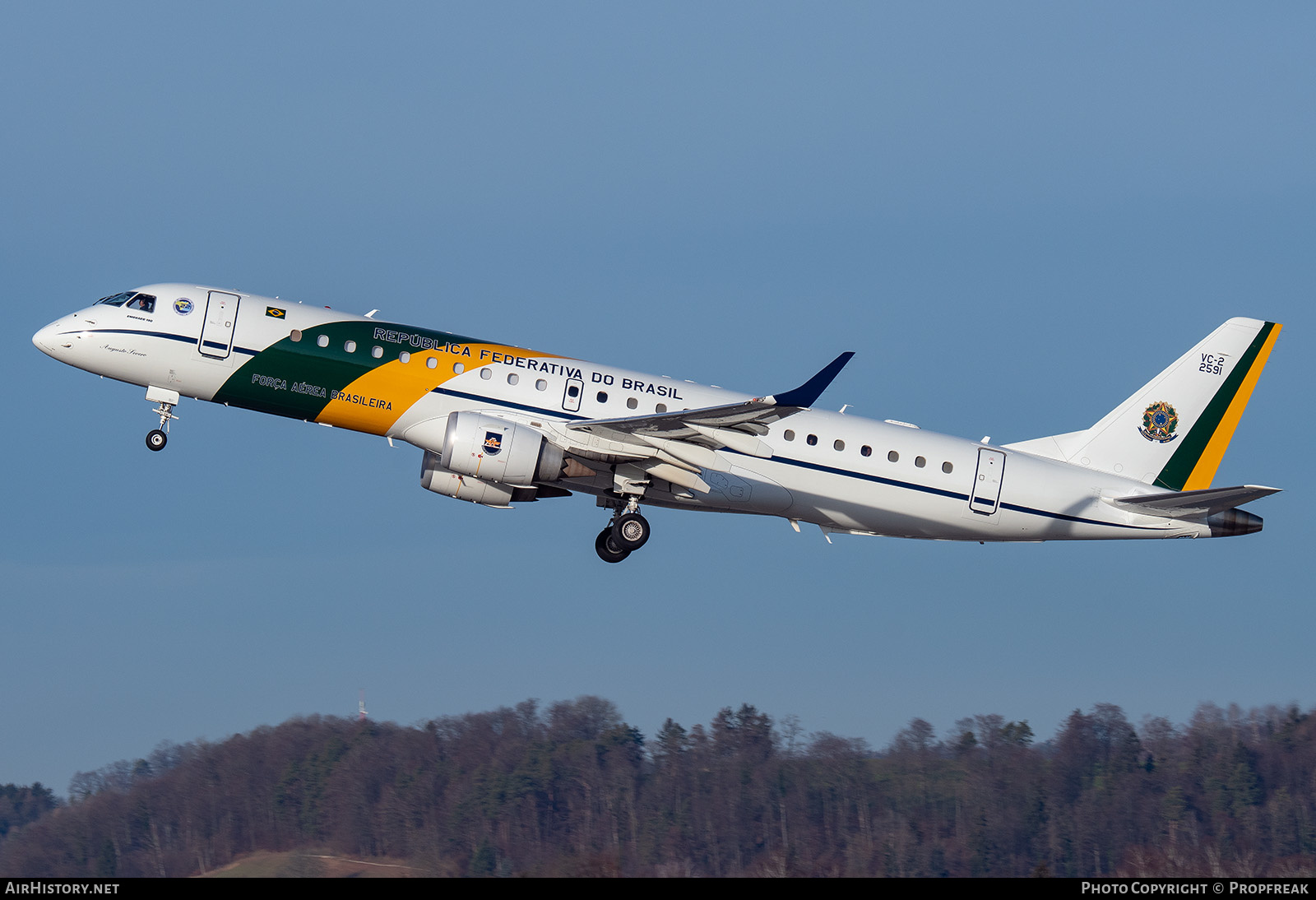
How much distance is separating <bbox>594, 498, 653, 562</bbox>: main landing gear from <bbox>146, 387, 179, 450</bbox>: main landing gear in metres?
12.3

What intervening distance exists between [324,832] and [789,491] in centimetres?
1888

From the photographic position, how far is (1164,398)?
43844mm

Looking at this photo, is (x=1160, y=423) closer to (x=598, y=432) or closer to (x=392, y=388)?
(x=598, y=432)

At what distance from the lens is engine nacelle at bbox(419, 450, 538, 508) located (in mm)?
39344

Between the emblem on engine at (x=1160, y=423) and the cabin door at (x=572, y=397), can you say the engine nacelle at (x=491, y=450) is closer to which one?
the cabin door at (x=572, y=397)

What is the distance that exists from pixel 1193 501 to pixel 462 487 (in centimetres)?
2043

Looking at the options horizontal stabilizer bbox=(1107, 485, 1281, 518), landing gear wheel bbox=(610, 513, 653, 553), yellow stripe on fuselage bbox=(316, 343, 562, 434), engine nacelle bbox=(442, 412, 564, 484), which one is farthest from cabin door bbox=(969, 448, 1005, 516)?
yellow stripe on fuselage bbox=(316, 343, 562, 434)

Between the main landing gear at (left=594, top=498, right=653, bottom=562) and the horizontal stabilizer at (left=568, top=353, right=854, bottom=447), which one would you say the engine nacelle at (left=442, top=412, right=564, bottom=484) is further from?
the main landing gear at (left=594, top=498, right=653, bottom=562)

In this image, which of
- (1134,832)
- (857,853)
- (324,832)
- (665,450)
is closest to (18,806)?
(324,832)

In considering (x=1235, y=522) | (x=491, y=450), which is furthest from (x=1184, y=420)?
(x=491, y=450)

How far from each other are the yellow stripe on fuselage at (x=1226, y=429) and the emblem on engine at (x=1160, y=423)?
4.03ft

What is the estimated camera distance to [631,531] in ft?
129

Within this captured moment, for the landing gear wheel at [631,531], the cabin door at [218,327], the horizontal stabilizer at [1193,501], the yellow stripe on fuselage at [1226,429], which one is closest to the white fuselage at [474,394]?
the cabin door at [218,327]
